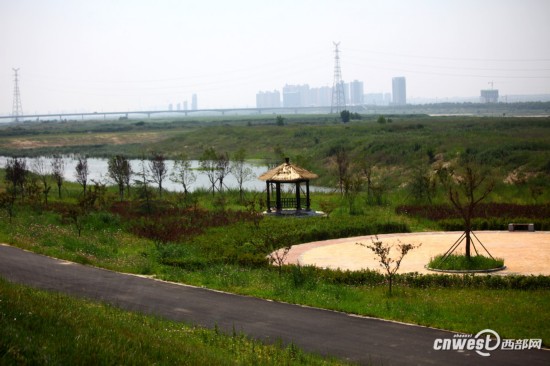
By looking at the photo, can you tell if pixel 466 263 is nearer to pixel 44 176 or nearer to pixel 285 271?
pixel 285 271

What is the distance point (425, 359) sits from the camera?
11273 millimetres

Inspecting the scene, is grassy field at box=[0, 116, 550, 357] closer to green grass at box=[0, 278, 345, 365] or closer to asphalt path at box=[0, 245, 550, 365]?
asphalt path at box=[0, 245, 550, 365]

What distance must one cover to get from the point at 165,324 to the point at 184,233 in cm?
1244

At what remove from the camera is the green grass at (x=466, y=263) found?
18719 millimetres

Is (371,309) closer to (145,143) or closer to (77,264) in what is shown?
(77,264)

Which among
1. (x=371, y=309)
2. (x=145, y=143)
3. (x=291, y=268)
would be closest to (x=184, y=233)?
(x=291, y=268)

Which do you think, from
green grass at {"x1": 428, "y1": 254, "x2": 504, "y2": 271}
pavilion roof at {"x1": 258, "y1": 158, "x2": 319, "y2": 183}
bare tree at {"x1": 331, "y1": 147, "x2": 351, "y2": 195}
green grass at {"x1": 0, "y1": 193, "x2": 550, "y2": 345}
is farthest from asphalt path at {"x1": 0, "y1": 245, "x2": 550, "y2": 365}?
bare tree at {"x1": 331, "y1": 147, "x2": 351, "y2": 195}

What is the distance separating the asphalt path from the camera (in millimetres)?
11484

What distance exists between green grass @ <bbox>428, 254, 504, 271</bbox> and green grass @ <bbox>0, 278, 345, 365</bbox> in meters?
8.25

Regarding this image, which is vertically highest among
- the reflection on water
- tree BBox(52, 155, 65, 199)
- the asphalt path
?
tree BBox(52, 155, 65, 199)

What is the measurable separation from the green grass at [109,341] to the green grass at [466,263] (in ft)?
27.1

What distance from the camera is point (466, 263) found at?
18859 millimetres

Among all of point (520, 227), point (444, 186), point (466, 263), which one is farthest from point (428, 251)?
point (444, 186)

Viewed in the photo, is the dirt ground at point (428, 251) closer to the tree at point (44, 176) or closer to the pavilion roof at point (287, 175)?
the pavilion roof at point (287, 175)
